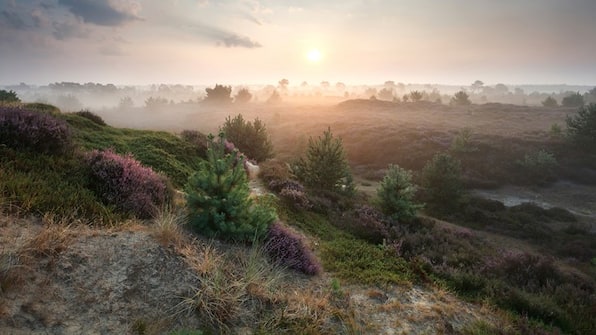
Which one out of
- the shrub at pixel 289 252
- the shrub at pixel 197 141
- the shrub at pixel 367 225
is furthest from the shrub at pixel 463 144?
the shrub at pixel 289 252

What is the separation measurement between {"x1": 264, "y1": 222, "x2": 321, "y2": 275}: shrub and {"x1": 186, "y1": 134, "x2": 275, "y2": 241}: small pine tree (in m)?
0.49

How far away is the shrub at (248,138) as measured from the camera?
2236cm

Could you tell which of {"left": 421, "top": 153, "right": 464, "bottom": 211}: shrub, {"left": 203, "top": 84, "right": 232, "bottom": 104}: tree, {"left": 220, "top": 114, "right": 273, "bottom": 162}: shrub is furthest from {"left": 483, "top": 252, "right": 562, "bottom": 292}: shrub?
{"left": 203, "top": 84, "right": 232, "bottom": 104}: tree

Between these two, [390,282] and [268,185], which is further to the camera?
[268,185]

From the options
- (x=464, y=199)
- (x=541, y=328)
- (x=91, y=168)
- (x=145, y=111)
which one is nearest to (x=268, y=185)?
(x=91, y=168)

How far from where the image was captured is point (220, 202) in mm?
6715

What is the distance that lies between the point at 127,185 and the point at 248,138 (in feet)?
51.0

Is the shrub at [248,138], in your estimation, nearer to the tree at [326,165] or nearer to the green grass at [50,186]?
the tree at [326,165]

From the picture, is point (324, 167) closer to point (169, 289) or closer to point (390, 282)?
point (390, 282)

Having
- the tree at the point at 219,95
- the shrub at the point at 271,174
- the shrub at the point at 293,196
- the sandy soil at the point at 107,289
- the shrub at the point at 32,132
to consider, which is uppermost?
the tree at the point at 219,95

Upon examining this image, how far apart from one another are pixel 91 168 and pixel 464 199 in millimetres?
20987

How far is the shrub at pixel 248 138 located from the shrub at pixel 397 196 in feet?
37.2

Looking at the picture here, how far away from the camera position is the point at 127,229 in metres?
5.94

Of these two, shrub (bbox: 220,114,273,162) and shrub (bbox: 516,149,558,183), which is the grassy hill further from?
shrub (bbox: 516,149,558,183)
